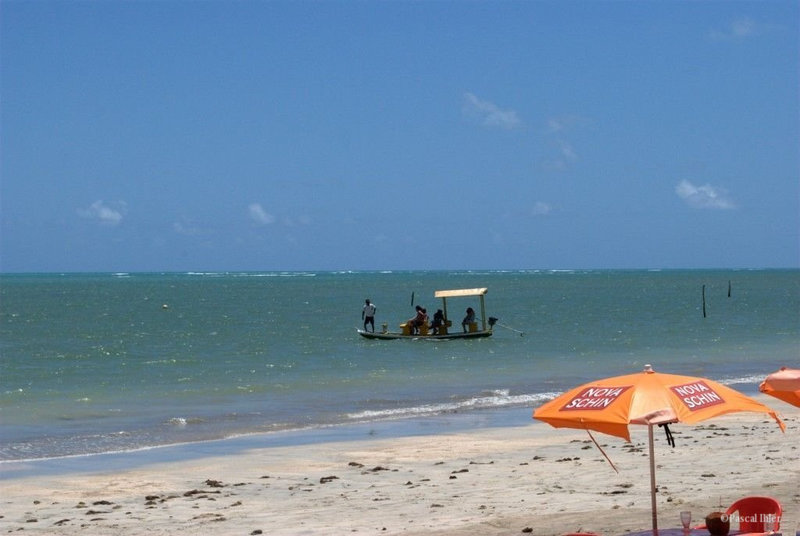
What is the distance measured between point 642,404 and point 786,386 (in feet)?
7.08

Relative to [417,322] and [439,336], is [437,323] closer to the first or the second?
[439,336]

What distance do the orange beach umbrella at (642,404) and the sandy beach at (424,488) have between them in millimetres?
2550

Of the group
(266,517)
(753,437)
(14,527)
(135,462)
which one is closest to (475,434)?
(753,437)

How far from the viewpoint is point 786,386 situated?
9.80 meters

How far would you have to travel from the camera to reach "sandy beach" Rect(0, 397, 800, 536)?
1166 centimetres

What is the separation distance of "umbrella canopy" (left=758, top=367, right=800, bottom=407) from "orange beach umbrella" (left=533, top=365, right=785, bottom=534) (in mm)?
1251

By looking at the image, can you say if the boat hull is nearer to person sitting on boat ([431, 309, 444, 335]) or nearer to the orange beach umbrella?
person sitting on boat ([431, 309, 444, 335])

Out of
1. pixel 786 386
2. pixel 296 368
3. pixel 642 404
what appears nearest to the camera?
pixel 642 404

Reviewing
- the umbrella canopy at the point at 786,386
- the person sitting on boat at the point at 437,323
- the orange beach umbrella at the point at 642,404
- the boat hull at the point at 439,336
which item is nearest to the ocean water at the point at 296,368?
the boat hull at the point at 439,336

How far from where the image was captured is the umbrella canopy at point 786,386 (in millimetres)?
9773

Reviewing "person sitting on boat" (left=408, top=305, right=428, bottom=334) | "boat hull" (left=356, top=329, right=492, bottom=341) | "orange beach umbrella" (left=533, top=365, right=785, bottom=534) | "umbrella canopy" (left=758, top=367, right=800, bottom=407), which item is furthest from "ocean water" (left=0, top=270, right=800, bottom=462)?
"umbrella canopy" (left=758, top=367, right=800, bottom=407)

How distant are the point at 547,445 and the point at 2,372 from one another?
73.5 feet

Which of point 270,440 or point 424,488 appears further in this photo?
point 270,440

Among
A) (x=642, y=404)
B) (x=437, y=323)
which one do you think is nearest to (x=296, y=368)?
(x=437, y=323)
